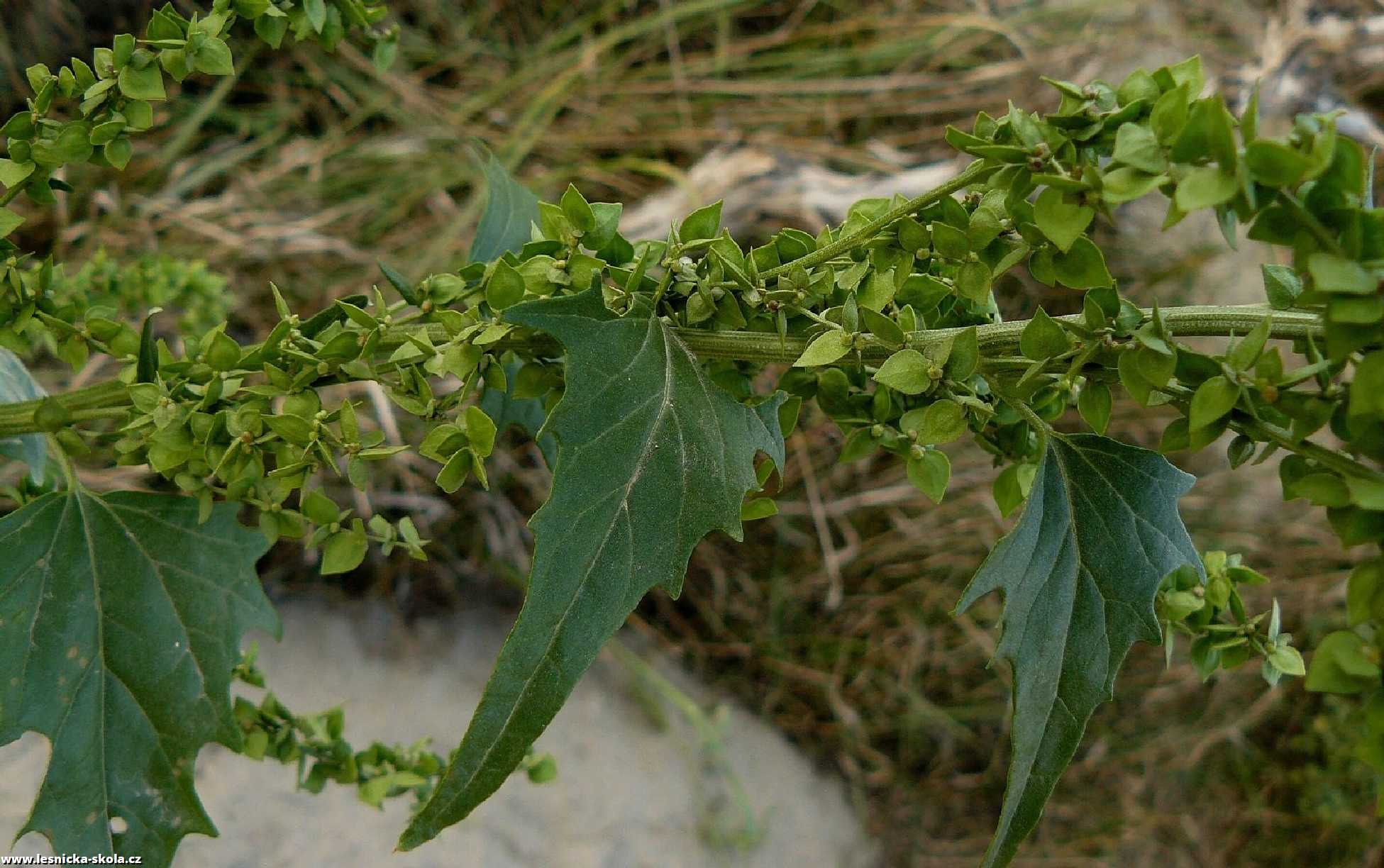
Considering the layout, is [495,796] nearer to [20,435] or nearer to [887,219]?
[20,435]

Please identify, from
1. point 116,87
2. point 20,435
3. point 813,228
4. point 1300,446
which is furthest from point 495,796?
point 1300,446

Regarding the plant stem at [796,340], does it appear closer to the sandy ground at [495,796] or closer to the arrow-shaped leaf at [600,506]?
the arrow-shaped leaf at [600,506]

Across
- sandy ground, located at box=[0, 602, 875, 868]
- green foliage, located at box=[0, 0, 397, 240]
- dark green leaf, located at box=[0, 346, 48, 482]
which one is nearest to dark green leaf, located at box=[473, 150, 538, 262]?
green foliage, located at box=[0, 0, 397, 240]

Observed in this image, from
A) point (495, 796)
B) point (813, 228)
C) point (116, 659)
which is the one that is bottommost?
point (495, 796)

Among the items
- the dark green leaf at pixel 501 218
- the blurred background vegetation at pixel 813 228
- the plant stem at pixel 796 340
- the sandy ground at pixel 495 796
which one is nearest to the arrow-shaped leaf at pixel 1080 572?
the plant stem at pixel 796 340

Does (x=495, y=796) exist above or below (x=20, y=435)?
below

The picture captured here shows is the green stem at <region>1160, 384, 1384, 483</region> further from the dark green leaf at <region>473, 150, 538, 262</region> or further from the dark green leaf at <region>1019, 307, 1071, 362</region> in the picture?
the dark green leaf at <region>473, 150, 538, 262</region>

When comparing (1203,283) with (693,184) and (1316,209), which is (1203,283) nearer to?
(693,184)
